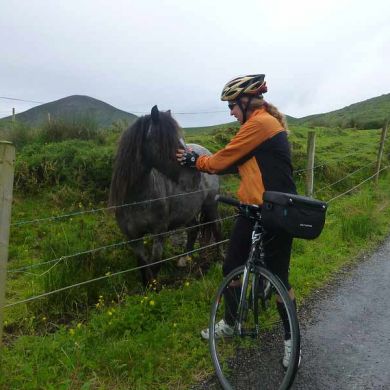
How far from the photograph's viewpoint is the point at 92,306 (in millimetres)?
4594

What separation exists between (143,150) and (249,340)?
2.28m

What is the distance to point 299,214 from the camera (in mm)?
2822

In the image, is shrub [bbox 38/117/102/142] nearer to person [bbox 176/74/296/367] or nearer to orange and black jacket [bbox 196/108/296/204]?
person [bbox 176/74/296/367]

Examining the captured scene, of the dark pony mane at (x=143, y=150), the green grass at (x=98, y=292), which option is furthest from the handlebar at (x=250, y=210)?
the dark pony mane at (x=143, y=150)

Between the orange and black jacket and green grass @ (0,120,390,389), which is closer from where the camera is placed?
the orange and black jacket

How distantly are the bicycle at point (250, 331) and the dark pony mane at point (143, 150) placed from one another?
53.5 inches

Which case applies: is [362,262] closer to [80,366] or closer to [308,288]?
[308,288]

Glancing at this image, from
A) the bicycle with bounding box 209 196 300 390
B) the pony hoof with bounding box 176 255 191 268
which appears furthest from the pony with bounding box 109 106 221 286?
the bicycle with bounding box 209 196 300 390

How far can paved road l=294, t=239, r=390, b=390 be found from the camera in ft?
10.6

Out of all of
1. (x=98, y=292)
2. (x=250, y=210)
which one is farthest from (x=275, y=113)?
(x=98, y=292)

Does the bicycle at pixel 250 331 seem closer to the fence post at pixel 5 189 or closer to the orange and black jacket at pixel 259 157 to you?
the orange and black jacket at pixel 259 157

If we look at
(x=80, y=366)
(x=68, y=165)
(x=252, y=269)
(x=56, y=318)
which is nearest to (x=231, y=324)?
(x=252, y=269)

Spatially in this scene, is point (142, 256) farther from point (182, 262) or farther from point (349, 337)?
point (349, 337)

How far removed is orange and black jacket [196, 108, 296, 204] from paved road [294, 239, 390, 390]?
147cm
